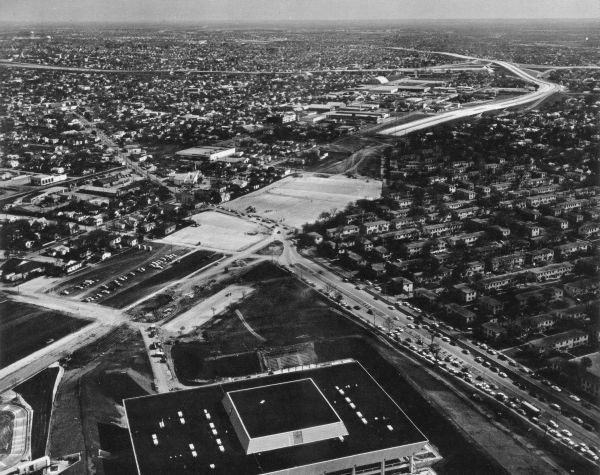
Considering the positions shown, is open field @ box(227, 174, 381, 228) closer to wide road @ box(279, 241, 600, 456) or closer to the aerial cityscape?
the aerial cityscape

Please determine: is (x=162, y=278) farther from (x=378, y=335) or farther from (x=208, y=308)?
(x=378, y=335)

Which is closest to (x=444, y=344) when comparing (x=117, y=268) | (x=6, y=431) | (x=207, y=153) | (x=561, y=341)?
(x=561, y=341)

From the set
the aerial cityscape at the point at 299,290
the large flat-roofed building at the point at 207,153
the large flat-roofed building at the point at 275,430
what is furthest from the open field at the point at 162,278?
the large flat-roofed building at the point at 207,153

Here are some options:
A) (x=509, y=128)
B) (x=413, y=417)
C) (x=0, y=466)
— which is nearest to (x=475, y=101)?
(x=509, y=128)

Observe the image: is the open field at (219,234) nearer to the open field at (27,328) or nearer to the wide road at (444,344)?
the wide road at (444,344)

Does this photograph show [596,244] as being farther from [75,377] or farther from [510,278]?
[75,377]

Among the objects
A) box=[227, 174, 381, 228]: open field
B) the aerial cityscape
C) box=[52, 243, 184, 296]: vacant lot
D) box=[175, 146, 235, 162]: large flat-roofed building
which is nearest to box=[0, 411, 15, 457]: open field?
the aerial cityscape
